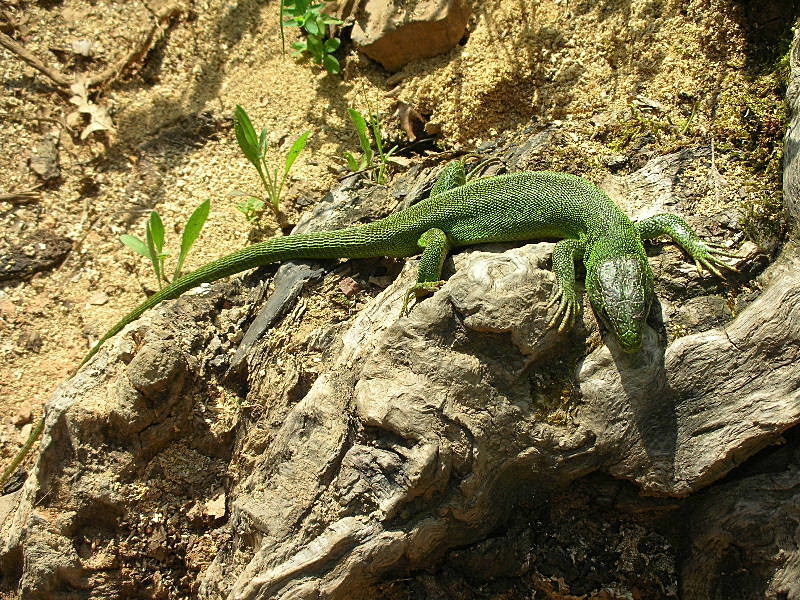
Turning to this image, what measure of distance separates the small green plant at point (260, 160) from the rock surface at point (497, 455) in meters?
1.99

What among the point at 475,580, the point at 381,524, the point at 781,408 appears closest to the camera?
the point at 781,408

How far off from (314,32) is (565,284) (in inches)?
148

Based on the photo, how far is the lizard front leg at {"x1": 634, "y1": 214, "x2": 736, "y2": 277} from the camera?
11.4ft

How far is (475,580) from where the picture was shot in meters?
3.45

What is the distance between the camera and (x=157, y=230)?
5.12 metres

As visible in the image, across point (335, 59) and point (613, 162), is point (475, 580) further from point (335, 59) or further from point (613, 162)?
point (335, 59)

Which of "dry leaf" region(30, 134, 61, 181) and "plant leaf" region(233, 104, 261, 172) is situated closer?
"plant leaf" region(233, 104, 261, 172)

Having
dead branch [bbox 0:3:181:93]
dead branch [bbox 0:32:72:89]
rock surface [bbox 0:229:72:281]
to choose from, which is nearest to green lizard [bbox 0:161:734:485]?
rock surface [bbox 0:229:72:281]

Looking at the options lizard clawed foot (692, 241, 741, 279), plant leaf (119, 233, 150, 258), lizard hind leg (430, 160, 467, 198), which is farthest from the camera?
plant leaf (119, 233, 150, 258)

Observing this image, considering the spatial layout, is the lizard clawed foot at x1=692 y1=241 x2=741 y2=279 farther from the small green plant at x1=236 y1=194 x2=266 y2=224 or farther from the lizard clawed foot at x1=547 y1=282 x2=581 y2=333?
the small green plant at x1=236 y1=194 x2=266 y2=224

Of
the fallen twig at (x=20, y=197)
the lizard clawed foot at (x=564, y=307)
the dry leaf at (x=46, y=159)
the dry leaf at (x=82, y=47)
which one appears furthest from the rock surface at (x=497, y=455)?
the dry leaf at (x=82, y=47)

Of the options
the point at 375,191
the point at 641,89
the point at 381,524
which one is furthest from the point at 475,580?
the point at 641,89

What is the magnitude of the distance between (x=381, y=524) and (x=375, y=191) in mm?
3034

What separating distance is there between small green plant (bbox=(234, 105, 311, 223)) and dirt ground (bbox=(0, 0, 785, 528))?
0.52 feet
